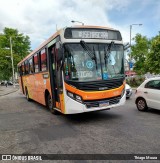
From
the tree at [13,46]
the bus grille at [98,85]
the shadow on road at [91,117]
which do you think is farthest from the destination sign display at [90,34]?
the tree at [13,46]

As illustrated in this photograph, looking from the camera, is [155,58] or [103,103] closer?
[103,103]

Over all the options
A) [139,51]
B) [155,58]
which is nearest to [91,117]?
[155,58]

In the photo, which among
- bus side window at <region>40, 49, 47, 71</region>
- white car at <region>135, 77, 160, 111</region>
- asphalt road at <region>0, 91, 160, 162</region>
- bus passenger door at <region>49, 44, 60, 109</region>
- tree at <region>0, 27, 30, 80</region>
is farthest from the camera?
tree at <region>0, 27, 30, 80</region>

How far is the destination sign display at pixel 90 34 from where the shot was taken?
6938mm

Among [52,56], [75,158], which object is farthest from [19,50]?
[75,158]

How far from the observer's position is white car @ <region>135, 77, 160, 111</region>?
27.0ft

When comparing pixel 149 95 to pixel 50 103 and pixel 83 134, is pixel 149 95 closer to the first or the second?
pixel 83 134

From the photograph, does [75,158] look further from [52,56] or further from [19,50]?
[19,50]

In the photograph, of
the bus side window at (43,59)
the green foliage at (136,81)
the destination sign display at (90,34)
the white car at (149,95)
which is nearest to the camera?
the destination sign display at (90,34)

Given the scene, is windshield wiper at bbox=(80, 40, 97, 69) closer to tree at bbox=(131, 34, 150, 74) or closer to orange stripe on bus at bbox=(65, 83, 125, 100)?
orange stripe on bus at bbox=(65, 83, 125, 100)

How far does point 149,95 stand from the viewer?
8.57m

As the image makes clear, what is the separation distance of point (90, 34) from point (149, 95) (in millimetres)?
3787

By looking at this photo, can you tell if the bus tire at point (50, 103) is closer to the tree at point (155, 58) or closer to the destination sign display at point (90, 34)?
the destination sign display at point (90, 34)

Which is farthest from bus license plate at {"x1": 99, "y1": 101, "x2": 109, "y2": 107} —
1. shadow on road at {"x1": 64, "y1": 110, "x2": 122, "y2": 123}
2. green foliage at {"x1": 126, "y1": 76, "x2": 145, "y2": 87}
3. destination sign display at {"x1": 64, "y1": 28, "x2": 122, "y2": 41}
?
green foliage at {"x1": 126, "y1": 76, "x2": 145, "y2": 87}
